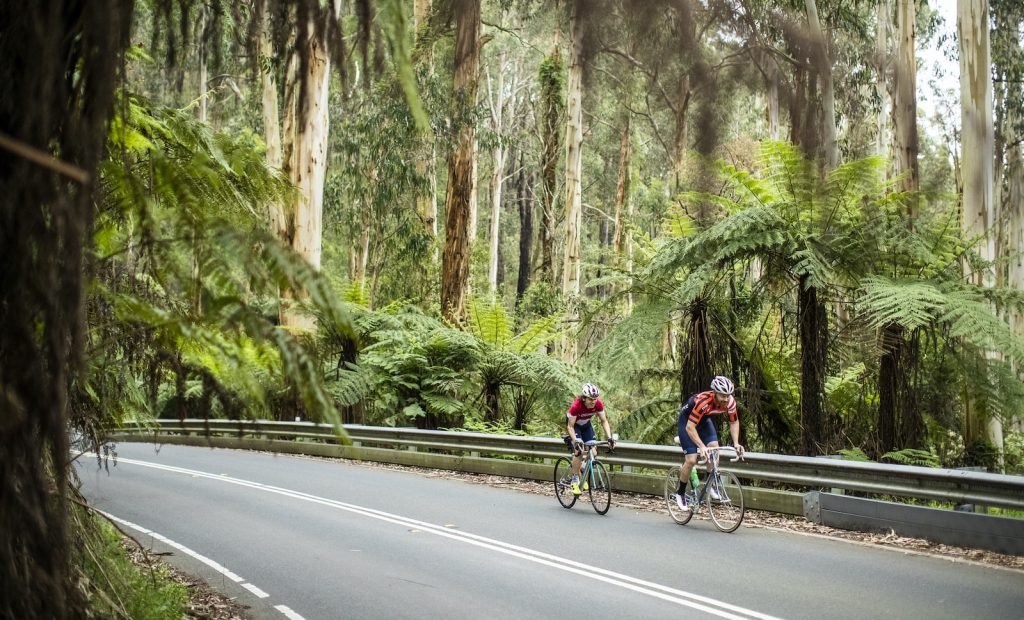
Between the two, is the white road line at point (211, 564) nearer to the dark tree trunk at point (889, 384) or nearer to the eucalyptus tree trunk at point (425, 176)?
the dark tree trunk at point (889, 384)

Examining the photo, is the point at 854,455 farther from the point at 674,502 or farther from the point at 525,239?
the point at 525,239

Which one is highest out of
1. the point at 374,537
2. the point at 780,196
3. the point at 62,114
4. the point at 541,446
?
the point at 780,196

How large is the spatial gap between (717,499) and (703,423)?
1061mm

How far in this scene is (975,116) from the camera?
1510cm

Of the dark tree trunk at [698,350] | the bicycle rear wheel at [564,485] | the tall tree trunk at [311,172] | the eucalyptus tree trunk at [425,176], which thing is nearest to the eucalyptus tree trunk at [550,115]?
the eucalyptus tree trunk at [425,176]

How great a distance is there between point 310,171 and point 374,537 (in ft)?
40.4

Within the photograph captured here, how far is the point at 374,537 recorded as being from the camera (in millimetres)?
10469

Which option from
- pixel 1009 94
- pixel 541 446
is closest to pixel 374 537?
pixel 541 446

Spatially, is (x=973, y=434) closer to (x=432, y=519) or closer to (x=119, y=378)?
(x=432, y=519)

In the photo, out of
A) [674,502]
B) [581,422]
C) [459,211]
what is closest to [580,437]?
[581,422]

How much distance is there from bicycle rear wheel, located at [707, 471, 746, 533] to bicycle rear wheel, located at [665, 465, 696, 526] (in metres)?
0.33

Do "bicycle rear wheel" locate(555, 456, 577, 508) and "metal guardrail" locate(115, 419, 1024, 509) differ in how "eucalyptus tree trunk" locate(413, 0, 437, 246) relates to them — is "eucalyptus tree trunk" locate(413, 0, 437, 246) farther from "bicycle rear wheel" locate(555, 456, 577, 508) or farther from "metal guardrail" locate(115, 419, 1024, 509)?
"bicycle rear wheel" locate(555, 456, 577, 508)

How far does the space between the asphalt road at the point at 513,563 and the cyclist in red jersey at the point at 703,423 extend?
728 millimetres

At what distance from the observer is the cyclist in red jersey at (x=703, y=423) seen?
10711 mm
